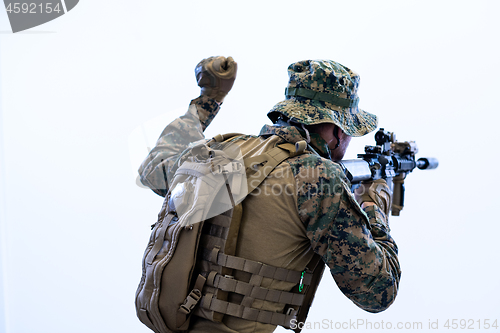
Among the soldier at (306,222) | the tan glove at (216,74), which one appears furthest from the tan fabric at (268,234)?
the tan glove at (216,74)

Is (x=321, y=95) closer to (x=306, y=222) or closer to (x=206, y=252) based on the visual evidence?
(x=306, y=222)

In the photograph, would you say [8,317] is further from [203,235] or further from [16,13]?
[203,235]

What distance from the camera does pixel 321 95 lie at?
1.11 m

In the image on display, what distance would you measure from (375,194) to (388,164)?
0.33 m

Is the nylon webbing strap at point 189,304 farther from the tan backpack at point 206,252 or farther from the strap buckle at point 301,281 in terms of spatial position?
the strap buckle at point 301,281

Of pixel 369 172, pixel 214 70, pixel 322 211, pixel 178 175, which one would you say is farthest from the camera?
pixel 369 172

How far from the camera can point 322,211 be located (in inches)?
37.3

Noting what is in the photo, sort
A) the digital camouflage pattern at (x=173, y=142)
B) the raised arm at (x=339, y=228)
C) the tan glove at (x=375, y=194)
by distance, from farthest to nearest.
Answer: the tan glove at (x=375, y=194)
the digital camouflage pattern at (x=173, y=142)
the raised arm at (x=339, y=228)

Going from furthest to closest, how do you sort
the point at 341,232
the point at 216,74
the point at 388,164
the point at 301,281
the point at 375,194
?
1. the point at 388,164
2. the point at 375,194
3. the point at 216,74
4. the point at 301,281
5. the point at 341,232

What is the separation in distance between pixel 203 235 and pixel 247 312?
0.22m

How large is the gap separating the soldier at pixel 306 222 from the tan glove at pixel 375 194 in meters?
0.24

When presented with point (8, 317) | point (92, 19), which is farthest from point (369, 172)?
point (8, 317)

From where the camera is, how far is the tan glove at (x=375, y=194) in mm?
1405

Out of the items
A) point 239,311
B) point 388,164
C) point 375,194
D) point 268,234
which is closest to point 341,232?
point 268,234
